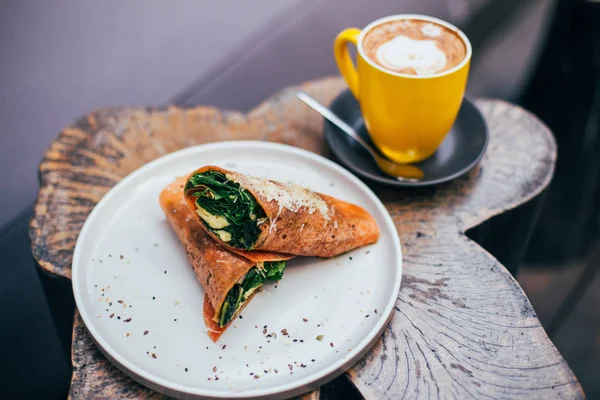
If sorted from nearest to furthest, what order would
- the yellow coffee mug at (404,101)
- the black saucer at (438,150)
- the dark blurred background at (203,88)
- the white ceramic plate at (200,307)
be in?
the white ceramic plate at (200,307)
the yellow coffee mug at (404,101)
the black saucer at (438,150)
the dark blurred background at (203,88)

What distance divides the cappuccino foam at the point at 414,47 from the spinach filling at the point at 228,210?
1.69 feet

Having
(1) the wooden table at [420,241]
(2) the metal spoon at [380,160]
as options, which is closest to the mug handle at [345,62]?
(2) the metal spoon at [380,160]

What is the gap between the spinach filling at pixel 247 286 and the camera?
1.16 metres

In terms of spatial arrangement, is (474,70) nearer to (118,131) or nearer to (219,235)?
(118,131)

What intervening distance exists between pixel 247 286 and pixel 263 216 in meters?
0.16

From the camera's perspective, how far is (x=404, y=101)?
54.5 inches

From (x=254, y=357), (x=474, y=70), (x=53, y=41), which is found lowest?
(x=474, y=70)

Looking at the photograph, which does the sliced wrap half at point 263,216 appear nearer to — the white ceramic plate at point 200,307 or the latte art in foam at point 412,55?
the white ceramic plate at point 200,307

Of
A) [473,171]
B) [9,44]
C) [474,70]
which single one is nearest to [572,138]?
[474,70]

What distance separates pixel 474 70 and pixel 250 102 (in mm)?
2018

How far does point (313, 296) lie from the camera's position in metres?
1.23

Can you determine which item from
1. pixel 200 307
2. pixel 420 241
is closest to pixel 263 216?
pixel 200 307

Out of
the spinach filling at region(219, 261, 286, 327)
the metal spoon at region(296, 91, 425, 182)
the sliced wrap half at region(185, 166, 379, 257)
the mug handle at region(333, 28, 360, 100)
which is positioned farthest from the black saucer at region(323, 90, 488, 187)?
the spinach filling at region(219, 261, 286, 327)

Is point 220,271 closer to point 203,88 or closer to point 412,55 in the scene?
point 412,55
